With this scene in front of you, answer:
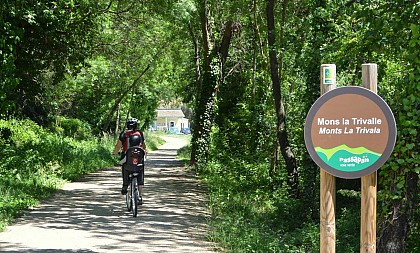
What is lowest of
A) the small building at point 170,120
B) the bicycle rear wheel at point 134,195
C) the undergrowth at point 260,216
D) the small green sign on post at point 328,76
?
the undergrowth at point 260,216

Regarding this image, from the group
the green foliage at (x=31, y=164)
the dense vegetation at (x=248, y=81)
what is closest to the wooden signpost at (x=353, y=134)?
the dense vegetation at (x=248, y=81)

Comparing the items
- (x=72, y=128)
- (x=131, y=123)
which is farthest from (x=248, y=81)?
(x=131, y=123)

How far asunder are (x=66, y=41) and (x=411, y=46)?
511 inches

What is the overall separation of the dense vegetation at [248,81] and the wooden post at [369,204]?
67.1 inches

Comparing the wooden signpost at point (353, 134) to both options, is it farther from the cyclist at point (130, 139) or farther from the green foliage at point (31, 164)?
the cyclist at point (130, 139)

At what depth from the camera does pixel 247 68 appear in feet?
104

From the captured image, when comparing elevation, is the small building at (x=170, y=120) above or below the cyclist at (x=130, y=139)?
above

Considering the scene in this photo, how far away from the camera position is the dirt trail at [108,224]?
9852 millimetres

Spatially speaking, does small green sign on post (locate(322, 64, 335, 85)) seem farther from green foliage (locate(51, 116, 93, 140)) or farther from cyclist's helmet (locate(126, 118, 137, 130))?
green foliage (locate(51, 116, 93, 140))

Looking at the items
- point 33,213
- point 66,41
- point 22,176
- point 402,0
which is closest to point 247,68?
point 66,41

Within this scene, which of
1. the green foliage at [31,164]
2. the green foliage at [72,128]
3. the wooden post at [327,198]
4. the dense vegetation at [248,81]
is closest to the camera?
the wooden post at [327,198]

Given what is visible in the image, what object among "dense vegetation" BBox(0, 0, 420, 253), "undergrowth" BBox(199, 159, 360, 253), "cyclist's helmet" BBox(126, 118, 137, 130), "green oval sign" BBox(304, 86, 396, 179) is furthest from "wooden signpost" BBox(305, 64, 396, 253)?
"cyclist's helmet" BBox(126, 118, 137, 130)

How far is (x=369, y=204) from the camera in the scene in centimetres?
575

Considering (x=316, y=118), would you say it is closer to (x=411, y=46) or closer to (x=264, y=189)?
(x=411, y=46)
